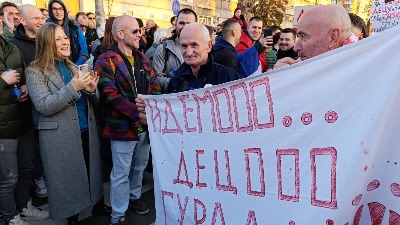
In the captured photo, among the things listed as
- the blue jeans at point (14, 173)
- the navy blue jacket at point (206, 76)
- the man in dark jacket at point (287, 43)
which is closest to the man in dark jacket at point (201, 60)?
the navy blue jacket at point (206, 76)

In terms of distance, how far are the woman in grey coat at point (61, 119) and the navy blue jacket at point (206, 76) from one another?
774 mm

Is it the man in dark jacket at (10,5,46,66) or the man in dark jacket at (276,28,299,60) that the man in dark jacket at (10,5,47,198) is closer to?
the man in dark jacket at (10,5,46,66)

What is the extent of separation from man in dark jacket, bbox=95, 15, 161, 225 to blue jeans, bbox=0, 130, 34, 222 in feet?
2.43

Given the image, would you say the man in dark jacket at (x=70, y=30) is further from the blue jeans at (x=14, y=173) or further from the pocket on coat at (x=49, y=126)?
the pocket on coat at (x=49, y=126)

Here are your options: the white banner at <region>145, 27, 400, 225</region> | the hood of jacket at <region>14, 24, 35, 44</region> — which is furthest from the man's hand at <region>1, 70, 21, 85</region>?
the white banner at <region>145, 27, 400, 225</region>

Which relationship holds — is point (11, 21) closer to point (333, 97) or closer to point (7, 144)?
point (7, 144)

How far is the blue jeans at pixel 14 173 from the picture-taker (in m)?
2.90

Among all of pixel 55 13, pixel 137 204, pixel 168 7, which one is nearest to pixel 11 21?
pixel 55 13

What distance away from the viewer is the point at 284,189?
1.75 meters

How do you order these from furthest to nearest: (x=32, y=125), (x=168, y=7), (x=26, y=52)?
(x=168, y=7)
(x=26, y=52)
(x=32, y=125)

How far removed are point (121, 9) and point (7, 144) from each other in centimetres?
1613

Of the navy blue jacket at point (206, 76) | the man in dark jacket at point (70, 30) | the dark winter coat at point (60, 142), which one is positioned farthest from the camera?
the man in dark jacket at point (70, 30)

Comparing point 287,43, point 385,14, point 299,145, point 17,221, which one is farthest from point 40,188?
point 385,14

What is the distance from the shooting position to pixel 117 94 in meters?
3.03
